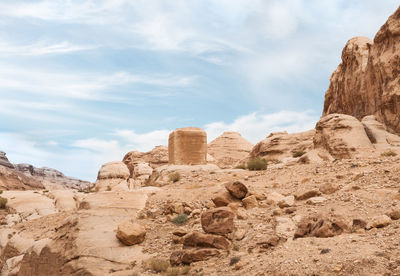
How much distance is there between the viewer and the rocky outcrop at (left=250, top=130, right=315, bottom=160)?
1303 inches

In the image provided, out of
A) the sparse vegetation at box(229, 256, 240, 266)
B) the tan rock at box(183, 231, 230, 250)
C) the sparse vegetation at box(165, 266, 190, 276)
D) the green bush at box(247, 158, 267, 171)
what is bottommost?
the sparse vegetation at box(165, 266, 190, 276)

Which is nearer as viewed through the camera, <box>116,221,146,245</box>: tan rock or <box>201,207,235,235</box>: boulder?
<box>201,207,235,235</box>: boulder

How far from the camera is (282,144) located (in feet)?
112

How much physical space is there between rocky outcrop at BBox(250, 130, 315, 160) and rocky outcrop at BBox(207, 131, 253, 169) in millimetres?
13885

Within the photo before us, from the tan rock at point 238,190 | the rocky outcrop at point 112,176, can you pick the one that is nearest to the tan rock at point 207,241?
the tan rock at point 238,190

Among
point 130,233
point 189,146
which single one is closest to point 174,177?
point 189,146

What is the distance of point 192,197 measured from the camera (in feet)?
43.5

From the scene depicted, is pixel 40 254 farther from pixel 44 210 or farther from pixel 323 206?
pixel 44 210

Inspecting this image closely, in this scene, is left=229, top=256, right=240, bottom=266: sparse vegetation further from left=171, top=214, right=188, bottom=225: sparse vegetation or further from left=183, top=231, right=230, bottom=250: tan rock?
left=171, top=214, right=188, bottom=225: sparse vegetation

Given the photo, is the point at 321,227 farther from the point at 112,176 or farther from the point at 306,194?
the point at 112,176

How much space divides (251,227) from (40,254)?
6.00 metres

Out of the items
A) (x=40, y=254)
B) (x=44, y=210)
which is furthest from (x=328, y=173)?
(x=44, y=210)

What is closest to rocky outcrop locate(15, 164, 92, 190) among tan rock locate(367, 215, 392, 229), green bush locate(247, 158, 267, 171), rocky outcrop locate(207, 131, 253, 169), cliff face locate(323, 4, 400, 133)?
rocky outcrop locate(207, 131, 253, 169)

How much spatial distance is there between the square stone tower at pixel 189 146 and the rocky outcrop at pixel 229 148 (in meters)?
24.1
